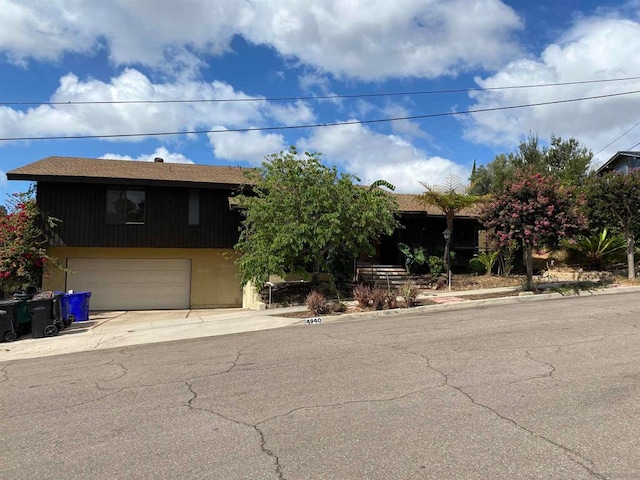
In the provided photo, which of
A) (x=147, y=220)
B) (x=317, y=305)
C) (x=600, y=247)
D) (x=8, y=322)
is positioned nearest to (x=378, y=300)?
(x=317, y=305)

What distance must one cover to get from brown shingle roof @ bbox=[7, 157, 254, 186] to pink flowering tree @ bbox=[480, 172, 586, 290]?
10051mm

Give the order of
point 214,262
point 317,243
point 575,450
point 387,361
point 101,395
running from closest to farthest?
1. point 575,450
2. point 101,395
3. point 387,361
4. point 317,243
5. point 214,262

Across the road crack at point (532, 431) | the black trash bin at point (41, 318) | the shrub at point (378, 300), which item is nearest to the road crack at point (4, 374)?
the black trash bin at point (41, 318)

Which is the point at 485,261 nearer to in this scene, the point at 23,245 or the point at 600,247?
the point at 600,247

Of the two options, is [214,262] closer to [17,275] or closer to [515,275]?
[17,275]

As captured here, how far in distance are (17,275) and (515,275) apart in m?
20.7

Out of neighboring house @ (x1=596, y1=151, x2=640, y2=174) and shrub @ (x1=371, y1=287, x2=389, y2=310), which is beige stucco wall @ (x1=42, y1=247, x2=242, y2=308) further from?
neighboring house @ (x1=596, y1=151, x2=640, y2=174)

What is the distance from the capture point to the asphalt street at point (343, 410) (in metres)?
3.81

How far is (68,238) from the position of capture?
1912 cm

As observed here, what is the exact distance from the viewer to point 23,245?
18.0 m

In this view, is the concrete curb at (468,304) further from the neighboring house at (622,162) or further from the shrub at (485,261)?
the neighboring house at (622,162)

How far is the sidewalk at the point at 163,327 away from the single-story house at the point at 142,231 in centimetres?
361

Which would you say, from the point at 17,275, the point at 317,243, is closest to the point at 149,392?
the point at 317,243

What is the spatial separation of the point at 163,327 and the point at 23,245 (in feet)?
27.3
